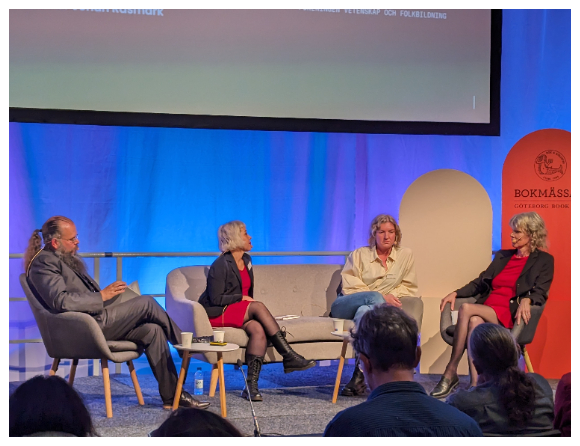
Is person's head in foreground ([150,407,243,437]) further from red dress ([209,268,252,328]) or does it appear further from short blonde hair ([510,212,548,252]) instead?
short blonde hair ([510,212,548,252])

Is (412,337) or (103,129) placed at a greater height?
(103,129)

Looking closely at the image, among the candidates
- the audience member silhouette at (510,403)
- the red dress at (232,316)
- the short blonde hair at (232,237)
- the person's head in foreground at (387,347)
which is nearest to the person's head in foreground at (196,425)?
the person's head in foreground at (387,347)

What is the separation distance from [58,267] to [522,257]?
10.2 ft

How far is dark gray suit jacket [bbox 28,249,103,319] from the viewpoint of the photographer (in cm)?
379

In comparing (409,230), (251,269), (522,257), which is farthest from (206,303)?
(522,257)

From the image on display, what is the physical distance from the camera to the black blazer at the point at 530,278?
4.59 m

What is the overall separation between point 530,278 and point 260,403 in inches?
79.7

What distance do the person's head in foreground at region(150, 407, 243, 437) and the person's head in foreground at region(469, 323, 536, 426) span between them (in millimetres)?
1335

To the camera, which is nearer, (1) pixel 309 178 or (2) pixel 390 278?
(2) pixel 390 278

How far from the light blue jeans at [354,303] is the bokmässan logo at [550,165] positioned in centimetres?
153

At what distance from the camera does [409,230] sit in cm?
518

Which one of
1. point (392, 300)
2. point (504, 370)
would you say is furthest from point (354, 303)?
point (504, 370)

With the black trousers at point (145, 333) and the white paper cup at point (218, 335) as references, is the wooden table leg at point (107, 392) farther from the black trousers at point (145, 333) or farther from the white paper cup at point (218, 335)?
the white paper cup at point (218, 335)

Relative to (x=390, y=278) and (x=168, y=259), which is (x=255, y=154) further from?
(x=390, y=278)
